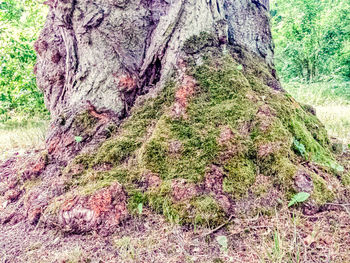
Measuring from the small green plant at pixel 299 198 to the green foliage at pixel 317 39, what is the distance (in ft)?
35.3

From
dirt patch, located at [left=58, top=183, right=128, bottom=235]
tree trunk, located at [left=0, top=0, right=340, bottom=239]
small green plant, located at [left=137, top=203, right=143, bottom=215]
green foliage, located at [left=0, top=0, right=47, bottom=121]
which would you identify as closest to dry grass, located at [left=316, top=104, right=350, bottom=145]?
tree trunk, located at [left=0, top=0, right=340, bottom=239]

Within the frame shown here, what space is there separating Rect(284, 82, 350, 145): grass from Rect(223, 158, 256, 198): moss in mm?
3030

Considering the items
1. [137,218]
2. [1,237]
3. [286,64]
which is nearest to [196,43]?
[137,218]

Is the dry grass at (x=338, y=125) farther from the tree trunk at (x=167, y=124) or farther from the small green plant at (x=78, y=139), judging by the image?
the small green plant at (x=78, y=139)

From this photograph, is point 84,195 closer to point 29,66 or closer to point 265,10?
point 265,10

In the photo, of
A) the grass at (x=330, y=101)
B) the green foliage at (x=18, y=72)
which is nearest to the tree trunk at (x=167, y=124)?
the grass at (x=330, y=101)

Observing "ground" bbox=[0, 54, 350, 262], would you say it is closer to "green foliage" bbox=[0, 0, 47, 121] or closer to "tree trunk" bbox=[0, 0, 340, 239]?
"tree trunk" bbox=[0, 0, 340, 239]

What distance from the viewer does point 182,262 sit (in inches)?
57.9

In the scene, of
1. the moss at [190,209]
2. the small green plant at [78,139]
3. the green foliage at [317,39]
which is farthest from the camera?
the green foliage at [317,39]

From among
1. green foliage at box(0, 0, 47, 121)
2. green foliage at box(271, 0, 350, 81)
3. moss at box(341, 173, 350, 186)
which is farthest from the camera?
green foliage at box(271, 0, 350, 81)

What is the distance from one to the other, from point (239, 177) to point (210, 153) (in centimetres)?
28

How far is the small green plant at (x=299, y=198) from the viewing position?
1732mm

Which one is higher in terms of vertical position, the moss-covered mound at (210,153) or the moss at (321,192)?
the moss-covered mound at (210,153)

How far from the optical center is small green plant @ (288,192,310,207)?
1732 millimetres
